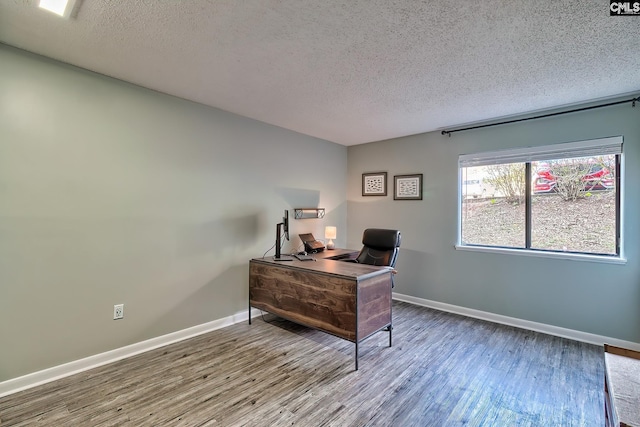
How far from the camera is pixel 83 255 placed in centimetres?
236

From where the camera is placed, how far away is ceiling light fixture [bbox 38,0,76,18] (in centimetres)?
160

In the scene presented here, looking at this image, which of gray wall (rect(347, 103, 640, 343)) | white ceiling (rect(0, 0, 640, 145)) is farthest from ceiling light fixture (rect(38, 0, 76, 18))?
gray wall (rect(347, 103, 640, 343))

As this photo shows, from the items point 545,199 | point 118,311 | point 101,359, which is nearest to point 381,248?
point 545,199

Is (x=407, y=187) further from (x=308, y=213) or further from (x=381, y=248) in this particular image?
(x=308, y=213)

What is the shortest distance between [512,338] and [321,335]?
6.51 feet

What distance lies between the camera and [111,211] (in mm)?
2500

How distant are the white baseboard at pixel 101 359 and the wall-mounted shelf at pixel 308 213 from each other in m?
1.53

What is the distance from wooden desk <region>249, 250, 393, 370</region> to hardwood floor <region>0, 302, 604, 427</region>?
29cm

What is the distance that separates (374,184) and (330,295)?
2494 millimetres

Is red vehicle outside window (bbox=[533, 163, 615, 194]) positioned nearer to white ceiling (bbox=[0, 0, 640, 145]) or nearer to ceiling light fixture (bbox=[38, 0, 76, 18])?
white ceiling (bbox=[0, 0, 640, 145])

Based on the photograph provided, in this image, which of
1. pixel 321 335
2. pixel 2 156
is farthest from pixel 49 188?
pixel 321 335

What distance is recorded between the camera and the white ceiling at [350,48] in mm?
1642

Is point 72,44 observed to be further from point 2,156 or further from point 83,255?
point 83,255

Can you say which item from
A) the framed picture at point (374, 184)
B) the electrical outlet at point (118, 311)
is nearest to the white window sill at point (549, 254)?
the framed picture at point (374, 184)
